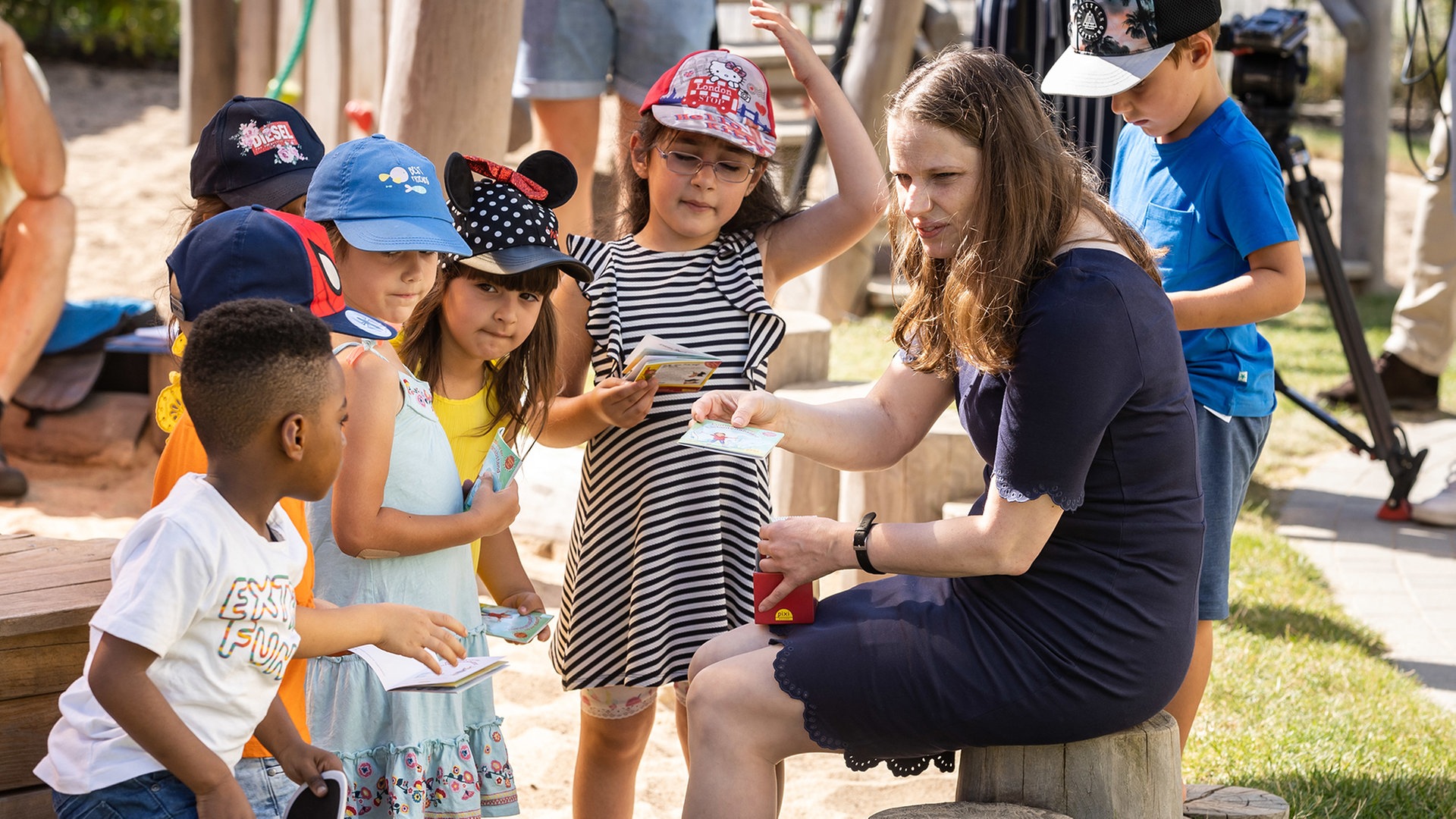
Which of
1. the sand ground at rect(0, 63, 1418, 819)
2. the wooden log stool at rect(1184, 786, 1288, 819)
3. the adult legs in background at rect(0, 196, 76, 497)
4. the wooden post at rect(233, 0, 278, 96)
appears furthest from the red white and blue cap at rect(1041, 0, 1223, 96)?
the wooden post at rect(233, 0, 278, 96)

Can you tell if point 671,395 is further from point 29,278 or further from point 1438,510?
point 1438,510

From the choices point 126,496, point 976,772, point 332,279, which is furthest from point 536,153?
point 126,496

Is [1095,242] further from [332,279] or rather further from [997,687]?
[332,279]

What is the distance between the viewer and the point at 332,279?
81.2 inches

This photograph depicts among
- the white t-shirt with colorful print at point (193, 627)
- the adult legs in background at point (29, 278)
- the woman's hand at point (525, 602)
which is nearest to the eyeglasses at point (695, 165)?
the woman's hand at point (525, 602)

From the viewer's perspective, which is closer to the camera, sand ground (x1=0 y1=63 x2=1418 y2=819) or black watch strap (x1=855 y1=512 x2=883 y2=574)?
black watch strap (x1=855 y1=512 x2=883 y2=574)

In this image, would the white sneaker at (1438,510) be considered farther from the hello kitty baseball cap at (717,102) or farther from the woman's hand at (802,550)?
the woman's hand at (802,550)

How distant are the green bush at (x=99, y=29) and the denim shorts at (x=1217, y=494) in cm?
1289

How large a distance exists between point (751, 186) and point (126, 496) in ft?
12.4

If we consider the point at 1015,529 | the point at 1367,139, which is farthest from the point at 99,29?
the point at 1015,529

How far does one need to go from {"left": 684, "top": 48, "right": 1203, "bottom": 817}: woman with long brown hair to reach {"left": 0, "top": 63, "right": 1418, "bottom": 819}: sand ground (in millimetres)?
1165

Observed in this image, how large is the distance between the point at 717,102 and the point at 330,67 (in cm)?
576

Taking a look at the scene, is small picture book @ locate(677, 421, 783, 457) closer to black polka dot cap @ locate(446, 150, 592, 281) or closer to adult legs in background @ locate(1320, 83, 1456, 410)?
black polka dot cap @ locate(446, 150, 592, 281)

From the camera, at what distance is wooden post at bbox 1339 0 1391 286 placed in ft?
30.7
